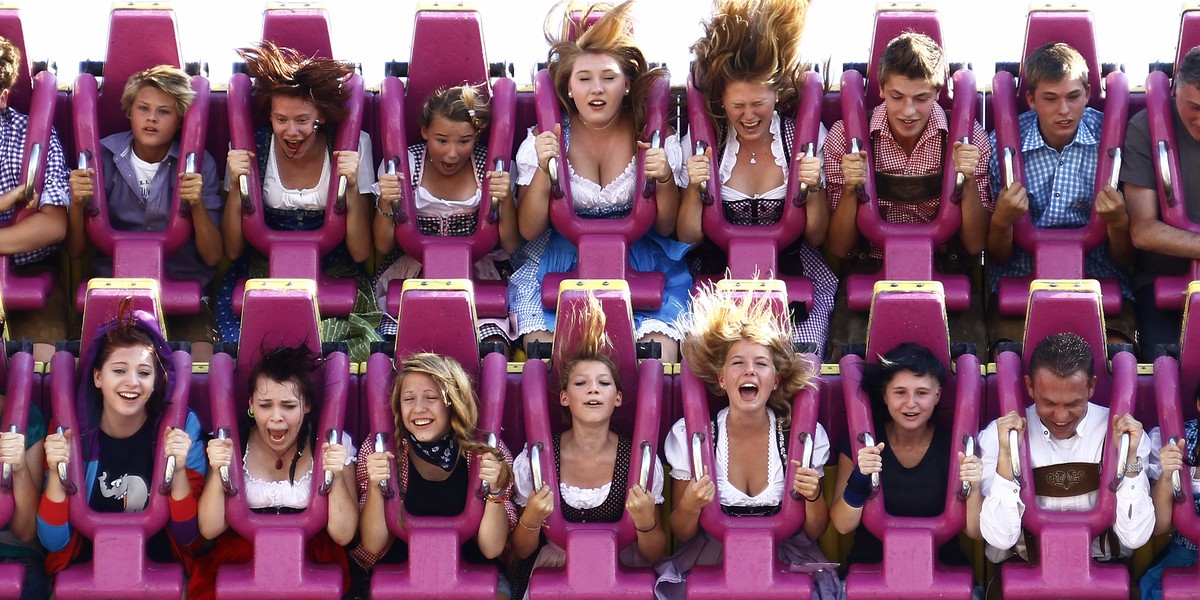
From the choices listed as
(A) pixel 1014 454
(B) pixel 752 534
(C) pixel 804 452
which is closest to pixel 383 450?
(B) pixel 752 534

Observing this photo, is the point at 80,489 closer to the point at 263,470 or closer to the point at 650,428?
the point at 263,470

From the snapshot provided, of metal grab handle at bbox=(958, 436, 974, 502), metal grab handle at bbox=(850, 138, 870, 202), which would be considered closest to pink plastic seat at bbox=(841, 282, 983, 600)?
metal grab handle at bbox=(958, 436, 974, 502)

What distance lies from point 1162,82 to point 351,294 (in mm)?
2358

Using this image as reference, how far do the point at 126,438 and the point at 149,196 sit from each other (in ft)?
3.37

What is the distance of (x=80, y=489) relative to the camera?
7195 millimetres

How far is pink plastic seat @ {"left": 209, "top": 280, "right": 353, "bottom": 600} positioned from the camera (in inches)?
283

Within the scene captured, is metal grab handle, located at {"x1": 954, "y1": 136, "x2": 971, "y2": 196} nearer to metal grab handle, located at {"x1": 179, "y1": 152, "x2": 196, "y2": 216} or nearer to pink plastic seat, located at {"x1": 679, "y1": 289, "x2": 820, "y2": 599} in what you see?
pink plastic seat, located at {"x1": 679, "y1": 289, "x2": 820, "y2": 599}

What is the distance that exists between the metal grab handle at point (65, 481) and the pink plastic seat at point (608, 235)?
1.49 m

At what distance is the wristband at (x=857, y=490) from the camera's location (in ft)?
23.5

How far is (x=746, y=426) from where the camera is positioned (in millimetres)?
7352

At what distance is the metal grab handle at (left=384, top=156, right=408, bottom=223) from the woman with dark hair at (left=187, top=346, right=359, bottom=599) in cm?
71

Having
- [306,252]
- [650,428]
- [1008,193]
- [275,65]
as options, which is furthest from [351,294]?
[1008,193]

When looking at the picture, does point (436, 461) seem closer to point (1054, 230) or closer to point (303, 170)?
point (303, 170)

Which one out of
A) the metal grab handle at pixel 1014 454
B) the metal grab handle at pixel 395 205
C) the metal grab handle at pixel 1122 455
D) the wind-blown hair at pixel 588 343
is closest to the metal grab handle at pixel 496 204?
the metal grab handle at pixel 395 205
